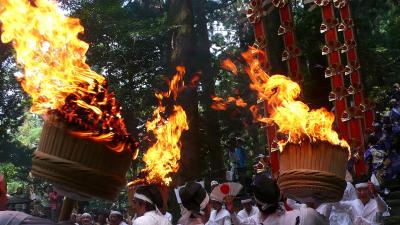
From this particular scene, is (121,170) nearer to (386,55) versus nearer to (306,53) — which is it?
(306,53)

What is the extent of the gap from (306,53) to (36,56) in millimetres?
14578

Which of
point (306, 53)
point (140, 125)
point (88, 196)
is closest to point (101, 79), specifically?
point (88, 196)

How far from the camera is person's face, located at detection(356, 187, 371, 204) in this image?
788 cm

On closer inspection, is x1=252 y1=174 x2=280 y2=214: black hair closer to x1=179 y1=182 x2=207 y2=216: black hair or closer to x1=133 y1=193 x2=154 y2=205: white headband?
x1=179 y1=182 x2=207 y2=216: black hair

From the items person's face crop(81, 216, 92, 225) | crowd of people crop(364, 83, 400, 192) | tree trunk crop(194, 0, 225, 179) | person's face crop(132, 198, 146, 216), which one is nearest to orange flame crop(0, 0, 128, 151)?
person's face crop(132, 198, 146, 216)

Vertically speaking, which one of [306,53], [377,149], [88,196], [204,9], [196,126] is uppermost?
[204,9]

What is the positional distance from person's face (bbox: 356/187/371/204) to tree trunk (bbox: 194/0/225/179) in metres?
9.52

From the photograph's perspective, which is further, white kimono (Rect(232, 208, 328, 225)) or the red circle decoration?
the red circle decoration

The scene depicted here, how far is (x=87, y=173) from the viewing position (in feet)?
8.71

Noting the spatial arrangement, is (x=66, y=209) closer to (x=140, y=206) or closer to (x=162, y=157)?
(x=140, y=206)

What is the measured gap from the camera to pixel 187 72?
52.1 ft

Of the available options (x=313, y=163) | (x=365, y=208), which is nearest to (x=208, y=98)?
(x=365, y=208)

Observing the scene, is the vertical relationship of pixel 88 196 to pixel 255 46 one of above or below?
below

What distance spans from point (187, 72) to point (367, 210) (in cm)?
892
